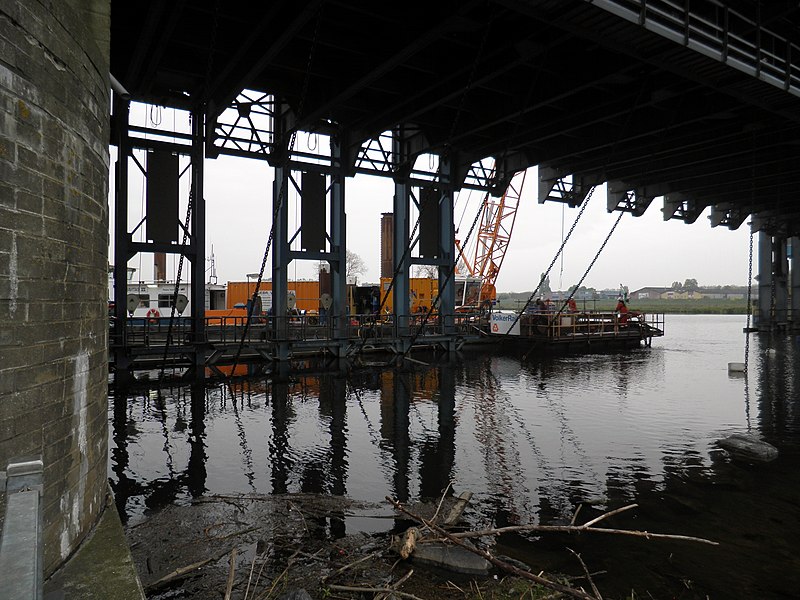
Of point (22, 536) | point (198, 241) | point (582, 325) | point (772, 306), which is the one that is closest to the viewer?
point (22, 536)

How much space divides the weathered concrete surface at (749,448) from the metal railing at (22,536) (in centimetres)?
1077

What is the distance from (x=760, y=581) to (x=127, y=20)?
18.0m

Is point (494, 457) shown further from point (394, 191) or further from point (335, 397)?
point (394, 191)

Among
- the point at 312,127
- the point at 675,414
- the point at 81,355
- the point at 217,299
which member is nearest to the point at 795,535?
the point at 675,414

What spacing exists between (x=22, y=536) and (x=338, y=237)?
2060cm

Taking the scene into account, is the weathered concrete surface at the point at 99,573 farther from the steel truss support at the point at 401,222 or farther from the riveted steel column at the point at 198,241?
the steel truss support at the point at 401,222

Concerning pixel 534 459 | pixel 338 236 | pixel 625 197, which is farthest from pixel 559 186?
pixel 534 459

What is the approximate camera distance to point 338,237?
2231cm

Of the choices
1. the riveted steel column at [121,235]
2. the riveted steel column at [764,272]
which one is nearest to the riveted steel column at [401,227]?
the riveted steel column at [121,235]

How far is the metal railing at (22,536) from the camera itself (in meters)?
1.81

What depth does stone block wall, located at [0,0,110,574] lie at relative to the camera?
4.06 metres

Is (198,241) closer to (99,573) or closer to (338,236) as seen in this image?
(338,236)

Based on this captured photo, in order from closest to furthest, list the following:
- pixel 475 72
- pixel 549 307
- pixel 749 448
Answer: pixel 749 448 < pixel 475 72 < pixel 549 307

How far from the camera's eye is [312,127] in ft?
71.7
